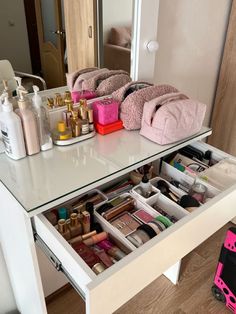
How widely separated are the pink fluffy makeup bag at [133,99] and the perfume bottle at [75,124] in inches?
6.9

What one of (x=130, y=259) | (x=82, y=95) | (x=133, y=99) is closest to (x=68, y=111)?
(x=82, y=95)

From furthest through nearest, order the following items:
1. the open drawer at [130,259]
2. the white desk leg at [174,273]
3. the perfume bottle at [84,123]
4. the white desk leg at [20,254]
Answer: the white desk leg at [174,273]
the perfume bottle at [84,123]
the white desk leg at [20,254]
the open drawer at [130,259]

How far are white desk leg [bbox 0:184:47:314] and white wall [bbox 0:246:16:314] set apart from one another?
3cm

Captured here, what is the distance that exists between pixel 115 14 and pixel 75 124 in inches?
20.1

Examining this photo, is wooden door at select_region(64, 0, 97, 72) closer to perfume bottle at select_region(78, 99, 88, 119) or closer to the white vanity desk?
perfume bottle at select_region(78, 99, 88, 119)

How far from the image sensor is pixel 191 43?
155 centimetres

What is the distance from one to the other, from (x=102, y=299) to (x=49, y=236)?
0.68 ft

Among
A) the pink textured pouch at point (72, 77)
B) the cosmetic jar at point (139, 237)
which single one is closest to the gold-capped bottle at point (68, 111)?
the pink textured pouch at point (72, 77)

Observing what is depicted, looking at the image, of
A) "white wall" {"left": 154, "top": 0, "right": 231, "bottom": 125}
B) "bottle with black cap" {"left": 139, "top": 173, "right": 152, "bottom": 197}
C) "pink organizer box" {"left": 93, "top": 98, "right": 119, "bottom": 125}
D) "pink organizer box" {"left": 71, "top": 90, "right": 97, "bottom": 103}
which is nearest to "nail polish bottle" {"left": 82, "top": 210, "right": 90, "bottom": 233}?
"bottle with black cap" {"left": 139, "top": 173, "right": 152, "bottom": 197}

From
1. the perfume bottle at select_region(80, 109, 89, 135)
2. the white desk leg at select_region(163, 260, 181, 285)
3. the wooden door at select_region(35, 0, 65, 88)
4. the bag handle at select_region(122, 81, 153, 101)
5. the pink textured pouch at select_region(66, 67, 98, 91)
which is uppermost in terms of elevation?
the wooden door at select_region(35, 0, 65, 88)

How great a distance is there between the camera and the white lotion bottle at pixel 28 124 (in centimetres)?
90

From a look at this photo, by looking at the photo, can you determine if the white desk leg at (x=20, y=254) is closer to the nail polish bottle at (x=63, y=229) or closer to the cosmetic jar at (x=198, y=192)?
the nail polish bottle at (x=63, y=229)

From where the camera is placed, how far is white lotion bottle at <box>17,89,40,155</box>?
0.90m

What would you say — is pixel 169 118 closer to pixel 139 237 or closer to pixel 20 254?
pixel 139 237
